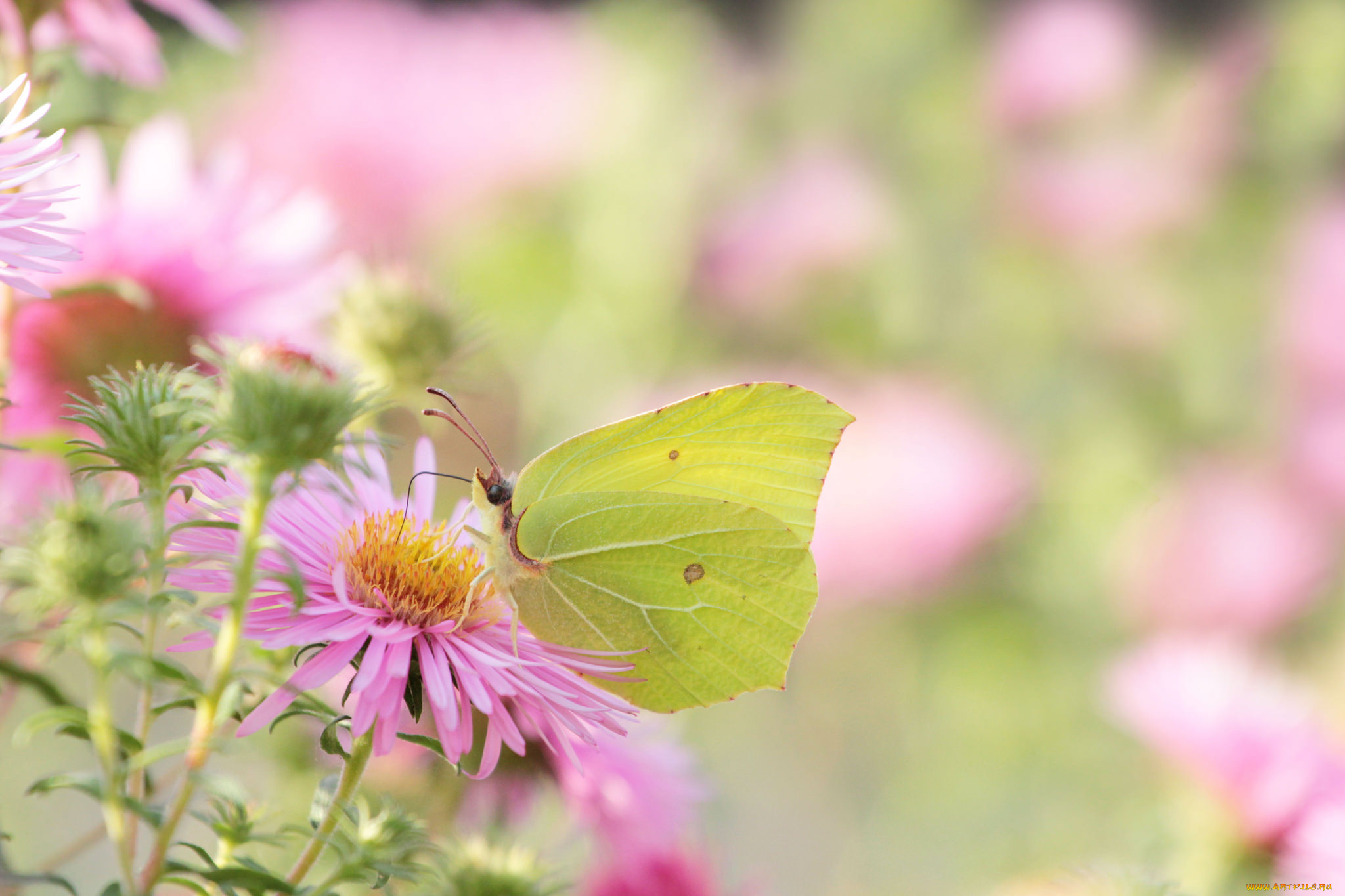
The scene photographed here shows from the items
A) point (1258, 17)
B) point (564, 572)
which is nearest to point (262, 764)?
point (564, 572)

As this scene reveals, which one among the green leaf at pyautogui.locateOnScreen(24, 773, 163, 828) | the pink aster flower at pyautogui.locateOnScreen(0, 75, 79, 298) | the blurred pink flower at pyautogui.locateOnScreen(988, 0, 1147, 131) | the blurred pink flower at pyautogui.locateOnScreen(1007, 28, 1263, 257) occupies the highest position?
the blurred pink flower at pyautogui.locateOnScreen(988, 0, 1147, 131)

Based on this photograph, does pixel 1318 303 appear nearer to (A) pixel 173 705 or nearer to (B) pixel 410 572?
(B) pixel 410 572

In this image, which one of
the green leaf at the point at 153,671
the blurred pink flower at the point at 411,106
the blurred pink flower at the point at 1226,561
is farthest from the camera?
the blurred pink flower at the point at 1226,561

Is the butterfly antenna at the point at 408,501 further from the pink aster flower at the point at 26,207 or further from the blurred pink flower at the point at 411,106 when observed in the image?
the blurred pink flower at the point at 411,106

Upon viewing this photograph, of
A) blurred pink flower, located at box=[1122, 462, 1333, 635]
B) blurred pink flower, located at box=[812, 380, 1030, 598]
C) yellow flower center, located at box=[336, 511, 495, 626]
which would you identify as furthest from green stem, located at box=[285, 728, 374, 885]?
blurred pink flower, located at box=[1122, 462, 1333, 635]

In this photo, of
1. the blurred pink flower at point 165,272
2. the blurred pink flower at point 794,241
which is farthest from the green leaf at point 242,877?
the blurred pink flower at point 794,241

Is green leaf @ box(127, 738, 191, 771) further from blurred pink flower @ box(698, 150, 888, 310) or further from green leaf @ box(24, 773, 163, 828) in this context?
blurred pink flower @ box(698, 150, 888, 310)

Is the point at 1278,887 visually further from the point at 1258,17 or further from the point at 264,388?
the point at 1258,17
